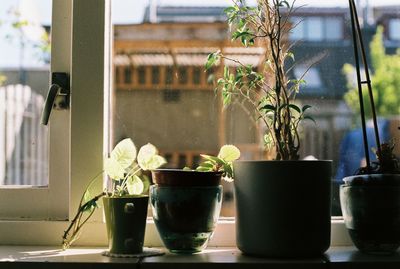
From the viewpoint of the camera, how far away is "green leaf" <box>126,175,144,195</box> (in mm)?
1204

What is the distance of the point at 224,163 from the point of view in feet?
4.00

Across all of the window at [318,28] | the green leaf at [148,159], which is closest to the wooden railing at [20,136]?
the green leaf at [148,159]

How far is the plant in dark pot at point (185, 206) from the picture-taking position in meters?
1.12

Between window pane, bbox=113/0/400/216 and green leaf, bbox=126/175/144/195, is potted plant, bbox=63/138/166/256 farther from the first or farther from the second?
window pane, bbox=113/0/400/216

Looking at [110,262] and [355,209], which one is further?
[355,209]

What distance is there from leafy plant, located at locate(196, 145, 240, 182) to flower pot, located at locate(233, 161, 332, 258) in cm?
10

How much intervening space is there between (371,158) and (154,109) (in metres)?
0.56

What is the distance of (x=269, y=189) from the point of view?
1094mm

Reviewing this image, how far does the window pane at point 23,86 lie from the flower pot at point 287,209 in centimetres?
58

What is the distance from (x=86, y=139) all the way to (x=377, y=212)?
67 centimetres

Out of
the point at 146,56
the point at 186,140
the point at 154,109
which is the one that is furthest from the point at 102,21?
the point at 186,140

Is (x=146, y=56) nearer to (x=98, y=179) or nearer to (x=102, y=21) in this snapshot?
(x=102, y=21)

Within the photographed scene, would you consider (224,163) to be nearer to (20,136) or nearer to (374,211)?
(374,211)

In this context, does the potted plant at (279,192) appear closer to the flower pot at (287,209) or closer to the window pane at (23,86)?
the flower pot at (287,209)
